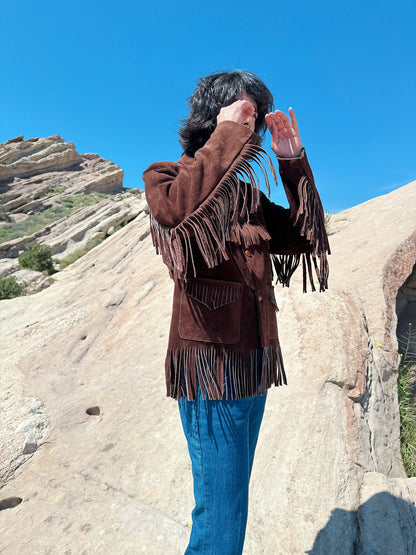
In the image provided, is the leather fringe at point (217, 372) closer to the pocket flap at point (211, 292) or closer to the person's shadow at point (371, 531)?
the pocket flap at point (211, 292)

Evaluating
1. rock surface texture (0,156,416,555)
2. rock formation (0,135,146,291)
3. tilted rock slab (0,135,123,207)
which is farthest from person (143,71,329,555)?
tilted rock slab (0,135,123,207)

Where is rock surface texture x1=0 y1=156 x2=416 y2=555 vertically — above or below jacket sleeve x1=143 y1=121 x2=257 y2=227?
below

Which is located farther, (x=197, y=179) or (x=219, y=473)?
(x=219, y=473)

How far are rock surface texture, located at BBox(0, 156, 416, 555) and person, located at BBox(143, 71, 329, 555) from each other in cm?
97

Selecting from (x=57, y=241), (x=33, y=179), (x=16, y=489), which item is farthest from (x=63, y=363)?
(x=33, y=179)

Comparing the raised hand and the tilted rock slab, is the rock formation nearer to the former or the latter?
the tilted rock slab

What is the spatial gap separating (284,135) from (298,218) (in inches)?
11.4

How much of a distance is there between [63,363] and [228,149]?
3.80 meters

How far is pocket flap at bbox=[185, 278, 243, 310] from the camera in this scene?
130cm

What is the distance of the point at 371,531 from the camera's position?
2.10m

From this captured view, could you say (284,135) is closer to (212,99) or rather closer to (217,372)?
(212,99)

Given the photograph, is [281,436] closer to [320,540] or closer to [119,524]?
[320,540]

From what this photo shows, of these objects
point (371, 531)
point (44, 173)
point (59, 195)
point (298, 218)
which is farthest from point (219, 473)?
point (44, 173)

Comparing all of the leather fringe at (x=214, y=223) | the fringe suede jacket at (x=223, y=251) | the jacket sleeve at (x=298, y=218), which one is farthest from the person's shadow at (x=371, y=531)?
the leather fringe at (x=214, y=223)
